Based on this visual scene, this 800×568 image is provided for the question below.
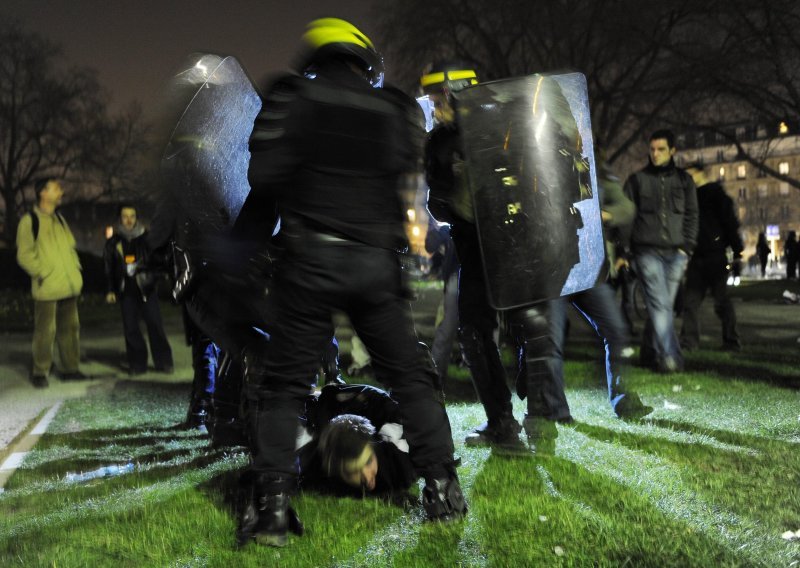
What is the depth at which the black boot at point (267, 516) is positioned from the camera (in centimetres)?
306

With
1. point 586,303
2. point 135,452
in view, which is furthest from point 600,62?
point 135,452

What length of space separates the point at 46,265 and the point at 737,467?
633 centimetres

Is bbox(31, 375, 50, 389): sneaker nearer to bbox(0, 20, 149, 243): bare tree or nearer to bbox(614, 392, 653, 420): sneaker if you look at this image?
bbox(614, 392, 653, 420): sneaker

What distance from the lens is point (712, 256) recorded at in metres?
8.59

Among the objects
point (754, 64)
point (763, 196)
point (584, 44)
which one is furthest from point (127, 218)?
point (763, 196)

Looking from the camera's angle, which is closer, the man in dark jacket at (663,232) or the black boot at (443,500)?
the black boot at (443,500)

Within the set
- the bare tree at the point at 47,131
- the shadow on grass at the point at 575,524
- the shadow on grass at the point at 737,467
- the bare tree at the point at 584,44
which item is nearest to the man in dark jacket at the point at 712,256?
the shadow on grass at the point at 737,467

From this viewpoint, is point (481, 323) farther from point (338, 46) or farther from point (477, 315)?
point (338, 46)

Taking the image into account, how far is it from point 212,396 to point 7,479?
127 cm

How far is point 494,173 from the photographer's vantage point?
4078 mm

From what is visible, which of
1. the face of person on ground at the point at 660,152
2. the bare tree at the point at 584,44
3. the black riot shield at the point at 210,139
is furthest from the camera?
the bare tree at the point at 584,44

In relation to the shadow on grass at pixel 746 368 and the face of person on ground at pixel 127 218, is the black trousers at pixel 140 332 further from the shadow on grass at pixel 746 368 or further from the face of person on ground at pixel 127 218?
the shadow on grass at pixel 746 368

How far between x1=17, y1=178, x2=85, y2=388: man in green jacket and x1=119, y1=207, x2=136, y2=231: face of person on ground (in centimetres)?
59

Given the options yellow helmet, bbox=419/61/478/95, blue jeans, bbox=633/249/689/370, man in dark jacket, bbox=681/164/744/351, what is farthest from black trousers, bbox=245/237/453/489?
man in dark jacket, bbox=681/164/744/351
